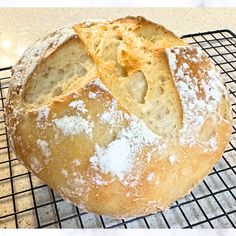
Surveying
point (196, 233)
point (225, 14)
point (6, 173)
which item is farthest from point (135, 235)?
point (225, 14)

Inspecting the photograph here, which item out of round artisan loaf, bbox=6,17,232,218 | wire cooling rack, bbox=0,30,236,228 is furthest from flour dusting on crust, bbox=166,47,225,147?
wire cooling rack, bbox=0,30,236,228

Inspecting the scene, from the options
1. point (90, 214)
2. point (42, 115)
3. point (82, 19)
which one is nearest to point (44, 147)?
point (42, 115)

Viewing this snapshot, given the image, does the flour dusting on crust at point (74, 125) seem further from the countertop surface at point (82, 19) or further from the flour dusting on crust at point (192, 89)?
the countertop surface at point (82, 19)

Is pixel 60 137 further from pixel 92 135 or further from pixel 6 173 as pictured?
pixel 6 173

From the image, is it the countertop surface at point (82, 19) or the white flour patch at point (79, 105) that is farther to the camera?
the countertop surface at point (82, 19)

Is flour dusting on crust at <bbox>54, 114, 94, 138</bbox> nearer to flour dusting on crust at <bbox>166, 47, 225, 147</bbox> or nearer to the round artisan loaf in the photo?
the round artisan loaf

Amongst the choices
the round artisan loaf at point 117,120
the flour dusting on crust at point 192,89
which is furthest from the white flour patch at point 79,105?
the flour dusting on crust at point 192,89
